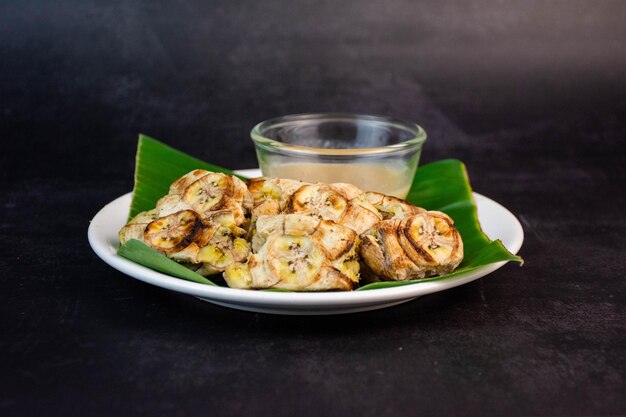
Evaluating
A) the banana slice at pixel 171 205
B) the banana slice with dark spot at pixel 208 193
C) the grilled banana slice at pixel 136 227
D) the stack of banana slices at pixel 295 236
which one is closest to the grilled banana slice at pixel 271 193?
the stack of banana slices at pixel 295 236

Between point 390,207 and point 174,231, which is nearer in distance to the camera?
point 174,231

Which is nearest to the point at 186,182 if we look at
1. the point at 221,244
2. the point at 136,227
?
the point at 136,227

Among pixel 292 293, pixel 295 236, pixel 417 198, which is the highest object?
pixel 295 236

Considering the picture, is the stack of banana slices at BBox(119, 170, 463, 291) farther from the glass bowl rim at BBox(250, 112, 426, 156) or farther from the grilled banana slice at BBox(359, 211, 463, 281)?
the glass bowl rim at BBox(250, 112, 426, 156)

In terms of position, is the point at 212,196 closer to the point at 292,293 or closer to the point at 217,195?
the point at 217,195

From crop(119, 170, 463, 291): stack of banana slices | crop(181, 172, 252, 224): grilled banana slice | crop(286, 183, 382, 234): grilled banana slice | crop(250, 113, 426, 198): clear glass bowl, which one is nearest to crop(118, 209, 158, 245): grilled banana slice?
crop(119, 170, 463, 291): stack of banana slices

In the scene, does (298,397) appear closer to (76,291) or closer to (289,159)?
(76,291)
